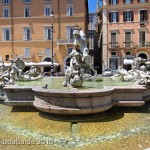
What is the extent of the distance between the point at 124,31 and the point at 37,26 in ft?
38.1

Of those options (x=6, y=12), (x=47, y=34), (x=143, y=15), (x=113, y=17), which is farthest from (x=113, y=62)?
(x=6, y=12)

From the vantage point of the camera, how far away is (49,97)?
6590mm

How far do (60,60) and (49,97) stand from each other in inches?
1161

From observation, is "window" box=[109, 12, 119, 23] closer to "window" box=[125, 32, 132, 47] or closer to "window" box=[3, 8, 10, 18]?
"window" box=[125, 32, 132, 47]

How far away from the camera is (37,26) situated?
120ft

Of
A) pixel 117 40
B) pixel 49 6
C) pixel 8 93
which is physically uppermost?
pixel 49 6

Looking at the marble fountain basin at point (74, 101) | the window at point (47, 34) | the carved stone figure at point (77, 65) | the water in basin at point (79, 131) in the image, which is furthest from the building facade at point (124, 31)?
the marble fountain basin at point (74, 101)

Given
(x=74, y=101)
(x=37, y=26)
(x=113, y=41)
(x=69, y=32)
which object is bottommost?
(x=74, y=101)

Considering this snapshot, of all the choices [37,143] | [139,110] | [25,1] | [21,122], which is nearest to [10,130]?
[21,122]

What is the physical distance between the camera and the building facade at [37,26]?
118 feet

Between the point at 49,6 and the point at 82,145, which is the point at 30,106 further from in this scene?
the point at 49,6

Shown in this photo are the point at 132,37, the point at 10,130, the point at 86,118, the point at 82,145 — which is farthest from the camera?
the point at 132,37

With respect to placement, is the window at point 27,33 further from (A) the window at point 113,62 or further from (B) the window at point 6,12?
(A) the window at point 113,62

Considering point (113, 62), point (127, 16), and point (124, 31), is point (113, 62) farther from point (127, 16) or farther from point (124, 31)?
point (127, 16)
